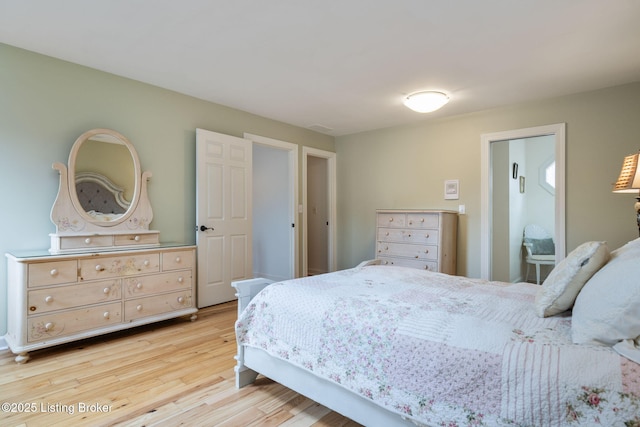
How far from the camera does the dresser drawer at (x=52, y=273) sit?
2363mm

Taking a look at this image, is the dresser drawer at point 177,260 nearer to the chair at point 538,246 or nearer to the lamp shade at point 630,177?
the lamp shade at point 630,177

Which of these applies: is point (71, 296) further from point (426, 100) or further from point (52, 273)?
point (426, 100)

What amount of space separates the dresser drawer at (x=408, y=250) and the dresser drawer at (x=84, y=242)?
303 centimetres

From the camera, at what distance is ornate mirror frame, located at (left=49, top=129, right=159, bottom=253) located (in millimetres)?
2691

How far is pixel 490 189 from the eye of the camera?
4.11 meters

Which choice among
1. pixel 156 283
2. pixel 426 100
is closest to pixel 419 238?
pixel 426 100

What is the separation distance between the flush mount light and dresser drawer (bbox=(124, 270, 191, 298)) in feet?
9.40

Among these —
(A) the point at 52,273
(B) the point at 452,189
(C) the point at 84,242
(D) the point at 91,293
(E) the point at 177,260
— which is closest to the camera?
(A) the point at 52,273

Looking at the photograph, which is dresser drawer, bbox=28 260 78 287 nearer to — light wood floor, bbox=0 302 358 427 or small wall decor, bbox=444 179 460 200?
light wood floor, bbox=0 302 358 427

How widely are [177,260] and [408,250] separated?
2627 mm

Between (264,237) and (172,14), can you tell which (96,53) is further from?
(264,237)

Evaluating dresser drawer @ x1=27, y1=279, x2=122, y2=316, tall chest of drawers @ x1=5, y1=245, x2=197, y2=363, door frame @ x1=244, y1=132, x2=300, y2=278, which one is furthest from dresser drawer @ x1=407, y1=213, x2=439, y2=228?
dresser drawer @ x1=27, y1=279, x2=122, y2=316

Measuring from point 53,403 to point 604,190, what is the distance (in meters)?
4.80

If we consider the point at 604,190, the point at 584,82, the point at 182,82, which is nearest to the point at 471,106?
the point at 584,82
